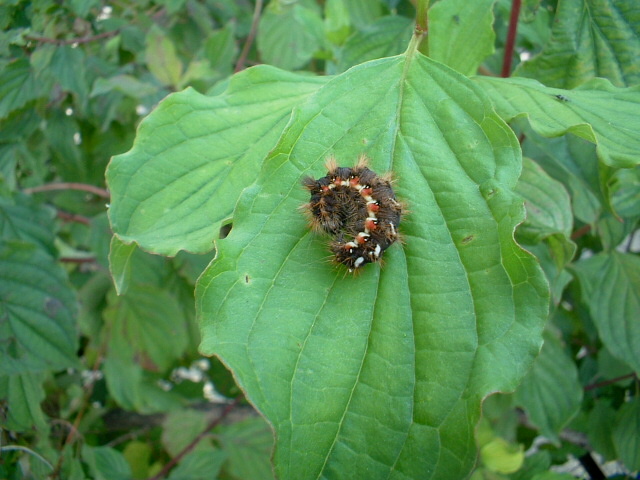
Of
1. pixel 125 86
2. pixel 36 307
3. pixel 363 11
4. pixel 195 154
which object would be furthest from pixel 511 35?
pixel 36 307

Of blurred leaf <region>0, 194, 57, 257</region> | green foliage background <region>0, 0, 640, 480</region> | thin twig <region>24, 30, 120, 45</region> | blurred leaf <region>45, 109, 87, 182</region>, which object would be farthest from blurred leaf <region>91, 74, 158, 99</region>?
blurred leaf <region>0, 194, 57, 257</region>

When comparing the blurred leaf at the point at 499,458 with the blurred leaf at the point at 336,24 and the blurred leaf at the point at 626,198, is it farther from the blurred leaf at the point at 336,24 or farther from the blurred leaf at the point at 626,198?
the blurred leaf at the point at 336,24

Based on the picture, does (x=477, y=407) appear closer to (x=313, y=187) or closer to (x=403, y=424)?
(x=403, y=424)

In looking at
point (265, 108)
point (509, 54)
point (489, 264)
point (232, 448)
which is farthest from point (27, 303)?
point (509, 54)

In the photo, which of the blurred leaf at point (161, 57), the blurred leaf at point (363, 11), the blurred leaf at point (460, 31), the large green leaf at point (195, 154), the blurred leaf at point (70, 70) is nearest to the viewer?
the large green leaf at point (195, 154)

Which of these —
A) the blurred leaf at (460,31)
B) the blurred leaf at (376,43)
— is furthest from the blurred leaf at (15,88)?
the blurred leaf at (460,31)

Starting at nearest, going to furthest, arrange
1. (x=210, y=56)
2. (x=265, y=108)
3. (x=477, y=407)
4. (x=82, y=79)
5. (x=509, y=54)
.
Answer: (x=477, y=407)
(x=265, y=108)
(x=509, y=54)
(x=82, y=79)
(x=210, y=56)
